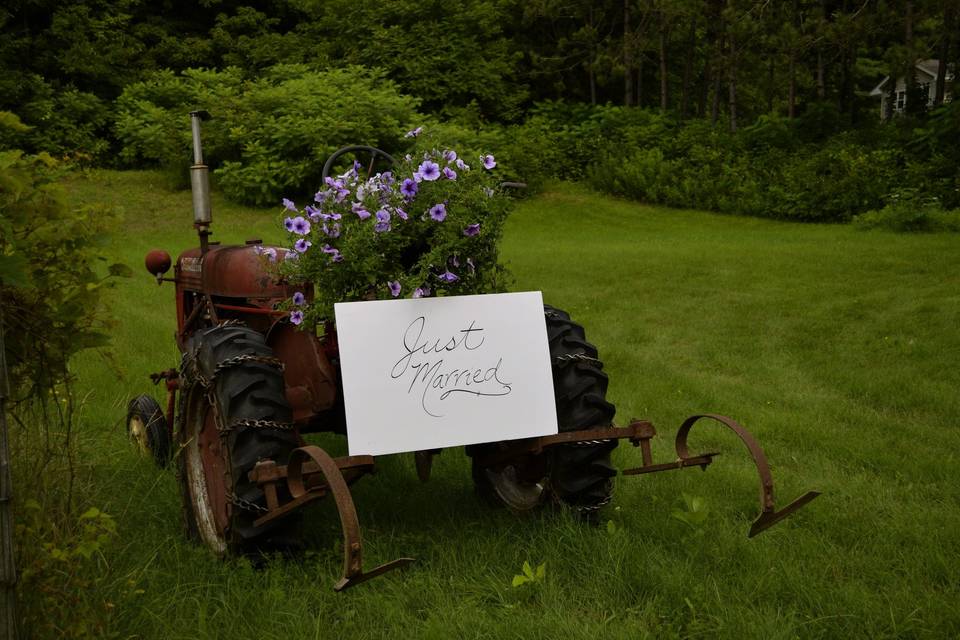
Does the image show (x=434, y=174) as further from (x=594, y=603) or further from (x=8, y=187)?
(x=594, y=603)

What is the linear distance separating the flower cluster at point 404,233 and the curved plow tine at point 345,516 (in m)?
0.67

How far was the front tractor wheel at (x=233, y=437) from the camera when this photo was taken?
2977 mm

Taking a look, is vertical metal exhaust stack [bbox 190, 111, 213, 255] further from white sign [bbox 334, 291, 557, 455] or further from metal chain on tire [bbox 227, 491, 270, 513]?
metal chain on tire [bbox 227, 491, 270, 513]

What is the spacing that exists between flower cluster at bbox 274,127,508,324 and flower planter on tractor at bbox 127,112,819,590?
0.31 meters

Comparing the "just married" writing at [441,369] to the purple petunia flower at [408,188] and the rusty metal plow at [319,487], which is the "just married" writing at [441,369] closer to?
the rusty metal plow at [319,487]

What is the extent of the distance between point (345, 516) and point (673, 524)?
158 centimetres

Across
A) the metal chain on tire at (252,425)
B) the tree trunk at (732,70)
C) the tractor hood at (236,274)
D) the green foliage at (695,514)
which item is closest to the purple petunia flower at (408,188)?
the metal chain on tire at (252,425)

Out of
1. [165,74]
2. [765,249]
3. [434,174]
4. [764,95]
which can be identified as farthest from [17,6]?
[434,174]

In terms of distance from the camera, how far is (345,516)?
2467 mm

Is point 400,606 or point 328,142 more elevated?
point 328,142

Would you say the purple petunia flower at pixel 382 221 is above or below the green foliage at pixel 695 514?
above

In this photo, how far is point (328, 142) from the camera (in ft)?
54.2

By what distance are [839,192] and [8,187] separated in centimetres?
1557

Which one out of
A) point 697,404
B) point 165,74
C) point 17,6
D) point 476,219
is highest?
point 17,6
